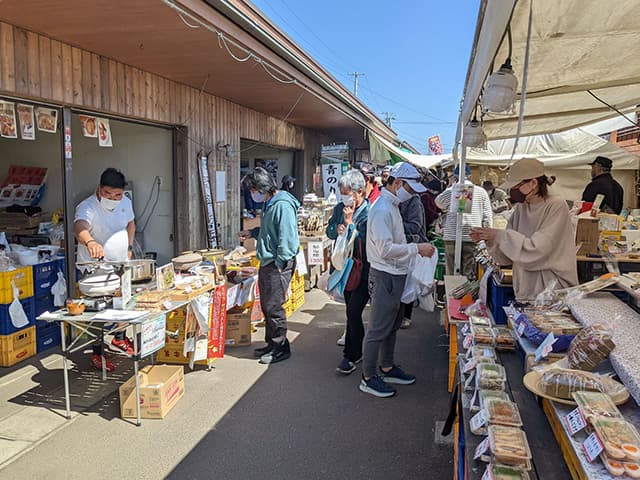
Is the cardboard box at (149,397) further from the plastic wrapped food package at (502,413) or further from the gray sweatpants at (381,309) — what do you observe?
the plastic wrapped food package at (502,413)

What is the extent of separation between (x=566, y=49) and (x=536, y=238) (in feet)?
4.22

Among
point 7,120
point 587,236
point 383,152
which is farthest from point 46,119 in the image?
point 383,152

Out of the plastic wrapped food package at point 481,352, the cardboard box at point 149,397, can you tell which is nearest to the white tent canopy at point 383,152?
the cardboard box at point 149,397

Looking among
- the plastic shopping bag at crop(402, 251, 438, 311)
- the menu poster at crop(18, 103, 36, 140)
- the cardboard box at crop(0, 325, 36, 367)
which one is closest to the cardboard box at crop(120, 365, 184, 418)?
the cardboard box at crop(0, 325, 36, 367)

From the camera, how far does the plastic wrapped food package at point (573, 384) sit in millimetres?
1653

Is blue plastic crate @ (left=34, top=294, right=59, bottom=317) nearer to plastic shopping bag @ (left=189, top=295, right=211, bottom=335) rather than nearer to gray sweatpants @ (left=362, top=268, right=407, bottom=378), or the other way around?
plastic shopping bag @ (left=189, top=295, right=211, bottom=335)

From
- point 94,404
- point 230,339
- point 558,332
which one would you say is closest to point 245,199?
point 230,339

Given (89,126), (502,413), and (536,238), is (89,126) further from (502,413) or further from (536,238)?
(502,413)

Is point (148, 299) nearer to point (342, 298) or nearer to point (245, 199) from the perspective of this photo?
point (342, 298)

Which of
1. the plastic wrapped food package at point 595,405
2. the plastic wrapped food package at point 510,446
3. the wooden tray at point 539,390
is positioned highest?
the plastic wrapped food package at point 595,405

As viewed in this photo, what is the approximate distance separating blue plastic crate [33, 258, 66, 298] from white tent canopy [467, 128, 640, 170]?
26.7 ft

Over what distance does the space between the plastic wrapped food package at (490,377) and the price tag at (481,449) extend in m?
0.32

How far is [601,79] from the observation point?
4.00 m

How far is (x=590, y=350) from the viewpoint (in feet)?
6.11
